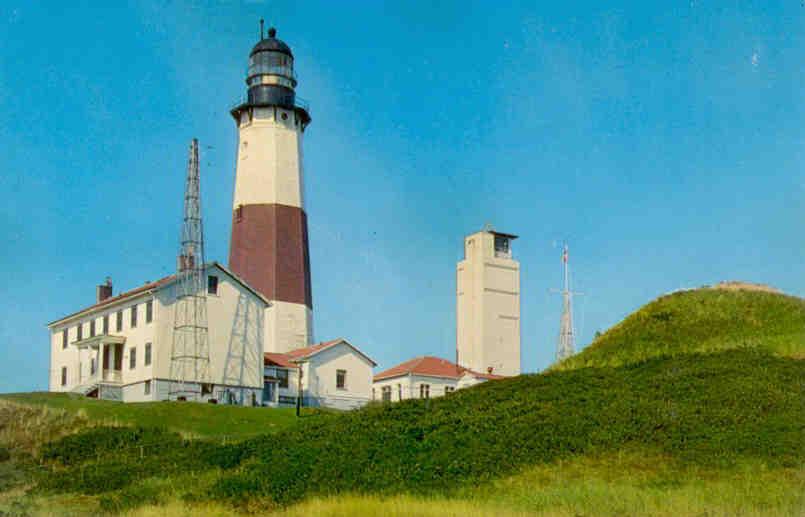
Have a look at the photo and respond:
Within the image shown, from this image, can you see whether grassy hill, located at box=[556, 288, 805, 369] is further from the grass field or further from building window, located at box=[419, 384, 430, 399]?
building window, located at box=[419, 384, 430, 399]

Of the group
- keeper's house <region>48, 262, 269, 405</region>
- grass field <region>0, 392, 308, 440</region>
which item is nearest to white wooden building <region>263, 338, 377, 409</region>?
keeper's house <region>48, 262, 269, 405</region>

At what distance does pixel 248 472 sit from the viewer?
28953mm

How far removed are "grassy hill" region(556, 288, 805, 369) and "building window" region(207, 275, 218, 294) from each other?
18.8m

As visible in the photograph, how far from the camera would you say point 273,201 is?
61656 mm

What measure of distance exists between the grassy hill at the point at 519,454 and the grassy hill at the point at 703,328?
0.47m

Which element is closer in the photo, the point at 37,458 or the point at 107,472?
the point at 107,472

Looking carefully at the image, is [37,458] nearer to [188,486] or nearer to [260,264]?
[188,486]

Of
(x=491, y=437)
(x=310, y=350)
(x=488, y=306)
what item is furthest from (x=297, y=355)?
(x=491, y=437)

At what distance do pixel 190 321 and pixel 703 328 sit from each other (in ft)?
77.9

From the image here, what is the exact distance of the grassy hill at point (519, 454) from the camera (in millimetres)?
23578

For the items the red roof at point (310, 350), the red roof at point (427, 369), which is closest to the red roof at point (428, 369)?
the red roof at point (427, 369)

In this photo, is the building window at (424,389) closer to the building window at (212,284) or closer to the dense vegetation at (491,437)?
the building window at (212,284)

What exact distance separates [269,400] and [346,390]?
4333 mm

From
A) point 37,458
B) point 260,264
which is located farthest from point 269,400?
point 37,458
